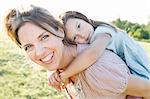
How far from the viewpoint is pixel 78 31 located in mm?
3453

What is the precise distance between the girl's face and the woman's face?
0.21 meters

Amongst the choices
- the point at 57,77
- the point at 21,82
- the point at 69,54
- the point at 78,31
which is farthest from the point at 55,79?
the point at 21,82

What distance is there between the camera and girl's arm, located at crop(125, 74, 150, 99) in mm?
3289

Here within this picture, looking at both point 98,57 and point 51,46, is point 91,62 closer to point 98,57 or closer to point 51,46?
point 98,57

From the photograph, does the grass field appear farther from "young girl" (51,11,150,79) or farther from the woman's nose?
the woman's nose

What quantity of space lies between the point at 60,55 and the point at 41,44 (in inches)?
6.0

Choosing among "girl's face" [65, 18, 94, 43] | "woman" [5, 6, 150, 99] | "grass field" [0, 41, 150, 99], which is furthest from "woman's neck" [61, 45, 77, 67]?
"grass field" [0, 41, 150, 99]

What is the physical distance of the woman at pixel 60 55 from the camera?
3.15 metres

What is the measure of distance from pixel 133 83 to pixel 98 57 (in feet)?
1.01

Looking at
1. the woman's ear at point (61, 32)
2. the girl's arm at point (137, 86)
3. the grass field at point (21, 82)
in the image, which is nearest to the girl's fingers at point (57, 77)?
the woman's ear at point (61, 32)

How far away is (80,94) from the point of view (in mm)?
3363

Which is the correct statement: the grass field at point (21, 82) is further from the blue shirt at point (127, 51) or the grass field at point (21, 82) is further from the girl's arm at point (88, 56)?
the girl's arm at point (88, 56)

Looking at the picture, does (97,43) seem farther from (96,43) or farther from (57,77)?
(57,77)

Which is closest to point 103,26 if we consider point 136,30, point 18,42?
point 18,42
